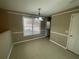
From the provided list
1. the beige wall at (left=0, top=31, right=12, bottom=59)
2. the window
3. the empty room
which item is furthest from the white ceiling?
the window

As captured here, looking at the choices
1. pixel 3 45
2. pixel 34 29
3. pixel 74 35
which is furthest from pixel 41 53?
pixel 34 29

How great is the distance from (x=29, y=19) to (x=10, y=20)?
151 cm

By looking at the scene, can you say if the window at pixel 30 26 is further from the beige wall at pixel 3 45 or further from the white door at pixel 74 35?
the white door at pixel 74 35

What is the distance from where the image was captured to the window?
13.8 ft

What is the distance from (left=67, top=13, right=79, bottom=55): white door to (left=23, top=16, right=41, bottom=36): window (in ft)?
9.84

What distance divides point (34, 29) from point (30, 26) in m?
0.53

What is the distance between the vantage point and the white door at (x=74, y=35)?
251 centimetres

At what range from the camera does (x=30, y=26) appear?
452 centimetres

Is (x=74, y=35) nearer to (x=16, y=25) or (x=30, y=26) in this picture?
(x=30, y=26)

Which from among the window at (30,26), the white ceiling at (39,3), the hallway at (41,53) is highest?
the white ceiling at (39,3)

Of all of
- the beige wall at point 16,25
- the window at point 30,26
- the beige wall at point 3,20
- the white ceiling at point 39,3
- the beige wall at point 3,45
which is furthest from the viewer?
the window at point 30,26

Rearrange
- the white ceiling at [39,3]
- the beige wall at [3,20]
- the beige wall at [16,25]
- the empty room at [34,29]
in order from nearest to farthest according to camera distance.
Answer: the white ceiling at [39,3], the empty room at [34,29], the beige wall at [3,20], the beige wall at [16,25]

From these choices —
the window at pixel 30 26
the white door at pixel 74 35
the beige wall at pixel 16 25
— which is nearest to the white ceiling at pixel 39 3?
the white door at pixel 74 35

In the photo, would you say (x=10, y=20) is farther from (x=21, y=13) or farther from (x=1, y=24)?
(x=21, y=13)
